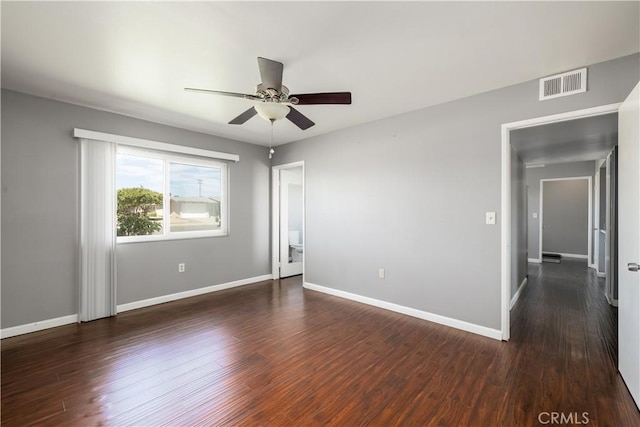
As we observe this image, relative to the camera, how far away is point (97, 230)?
3303mm

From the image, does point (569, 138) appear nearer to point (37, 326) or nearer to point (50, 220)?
point (50, 220)

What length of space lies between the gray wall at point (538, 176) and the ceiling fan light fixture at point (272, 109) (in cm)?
761

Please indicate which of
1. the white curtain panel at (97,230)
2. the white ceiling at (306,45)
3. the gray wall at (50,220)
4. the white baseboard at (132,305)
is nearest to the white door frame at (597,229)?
the white ceiling at (306,45)

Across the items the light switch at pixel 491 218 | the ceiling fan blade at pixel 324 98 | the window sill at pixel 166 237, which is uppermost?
the ceiling fan blade at pixel 324 98

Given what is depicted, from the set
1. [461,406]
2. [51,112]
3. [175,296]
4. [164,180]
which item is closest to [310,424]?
[461,406]

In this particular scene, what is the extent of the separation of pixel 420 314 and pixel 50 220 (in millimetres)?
4367

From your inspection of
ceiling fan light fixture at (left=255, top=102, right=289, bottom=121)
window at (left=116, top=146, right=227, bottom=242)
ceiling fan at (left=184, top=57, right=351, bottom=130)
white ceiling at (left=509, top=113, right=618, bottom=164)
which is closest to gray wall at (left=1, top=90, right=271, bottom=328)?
window at (left=116, top=146, right=227, bottom=242)

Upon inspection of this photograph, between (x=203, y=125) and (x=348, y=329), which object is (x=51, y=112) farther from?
(x=348, y=329)

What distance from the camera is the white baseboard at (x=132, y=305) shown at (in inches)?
113

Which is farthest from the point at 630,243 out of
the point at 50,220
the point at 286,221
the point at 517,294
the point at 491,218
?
the point at 50,220

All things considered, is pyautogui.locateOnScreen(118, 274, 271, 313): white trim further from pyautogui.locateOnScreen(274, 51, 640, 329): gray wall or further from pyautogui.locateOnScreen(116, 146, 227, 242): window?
pyautogui.locateOnScreen(274, 51, 640, 329): gray wall

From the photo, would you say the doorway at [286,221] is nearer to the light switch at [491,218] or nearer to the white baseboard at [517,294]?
the light switch at [491,218]

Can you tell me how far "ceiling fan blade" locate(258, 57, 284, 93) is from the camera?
2.10 meters

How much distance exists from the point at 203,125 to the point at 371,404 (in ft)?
12.7
